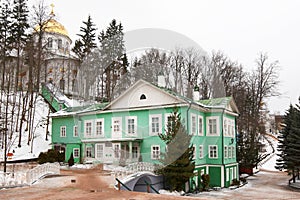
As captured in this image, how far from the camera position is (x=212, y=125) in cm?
1934

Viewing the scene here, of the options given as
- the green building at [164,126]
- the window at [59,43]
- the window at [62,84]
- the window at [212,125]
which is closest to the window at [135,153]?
the green building at [164,126]

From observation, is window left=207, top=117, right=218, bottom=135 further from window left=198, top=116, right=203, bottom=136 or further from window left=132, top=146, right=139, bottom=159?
window left=132, top=146, right=139, bottom=159

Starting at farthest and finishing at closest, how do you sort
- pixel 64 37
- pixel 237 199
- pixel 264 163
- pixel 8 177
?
pixel 64 37
pixel 264 163
pixel 237 199
pixel 8 177

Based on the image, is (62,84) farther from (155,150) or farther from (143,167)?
(143,167)

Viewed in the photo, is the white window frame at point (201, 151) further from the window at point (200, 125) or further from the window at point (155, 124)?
the window at point (155, 124)

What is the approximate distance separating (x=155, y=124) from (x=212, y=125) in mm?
4669

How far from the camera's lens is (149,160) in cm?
1611

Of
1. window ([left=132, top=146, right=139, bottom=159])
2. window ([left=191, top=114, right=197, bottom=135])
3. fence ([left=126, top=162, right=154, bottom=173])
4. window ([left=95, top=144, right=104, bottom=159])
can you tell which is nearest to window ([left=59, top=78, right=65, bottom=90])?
window ([left=191, top=114, right=197, bottom=135])

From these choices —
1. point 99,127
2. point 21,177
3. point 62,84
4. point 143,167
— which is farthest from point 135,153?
point 62,84

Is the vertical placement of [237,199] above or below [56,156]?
below

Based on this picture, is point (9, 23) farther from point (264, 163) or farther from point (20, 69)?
point (264, 163)

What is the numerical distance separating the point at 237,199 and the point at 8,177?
1120 centimetres

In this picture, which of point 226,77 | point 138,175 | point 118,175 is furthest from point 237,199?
point 226,77

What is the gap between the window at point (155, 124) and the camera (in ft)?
51.8
